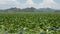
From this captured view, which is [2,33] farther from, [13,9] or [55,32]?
[13,9]

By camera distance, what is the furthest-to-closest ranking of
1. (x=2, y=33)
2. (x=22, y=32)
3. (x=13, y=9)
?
1. (x=13, y=9)
2. (x=2, y=33)
3. (x=22, y=32)

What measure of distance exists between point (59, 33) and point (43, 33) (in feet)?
3.98

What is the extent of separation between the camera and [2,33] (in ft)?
13.5

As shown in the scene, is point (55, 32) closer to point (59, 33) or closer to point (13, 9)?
point (59, 33)

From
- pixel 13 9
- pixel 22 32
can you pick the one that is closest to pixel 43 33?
pixel 22 32

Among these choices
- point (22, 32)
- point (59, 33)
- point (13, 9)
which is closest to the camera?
point (22, 32)

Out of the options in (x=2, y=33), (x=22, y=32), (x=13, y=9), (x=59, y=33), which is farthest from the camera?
(x=13, y=9)

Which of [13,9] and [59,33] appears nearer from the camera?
[59,33]

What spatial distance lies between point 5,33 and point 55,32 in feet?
5.91

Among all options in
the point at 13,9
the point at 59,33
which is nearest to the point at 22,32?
the point at 59,33

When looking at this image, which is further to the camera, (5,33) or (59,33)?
(59,33)

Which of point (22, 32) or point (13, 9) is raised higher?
point (22, 32)

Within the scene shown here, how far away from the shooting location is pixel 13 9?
7534 inches

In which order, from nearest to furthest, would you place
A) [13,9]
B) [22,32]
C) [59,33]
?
[22,32] → [59,33] → [13,9]
